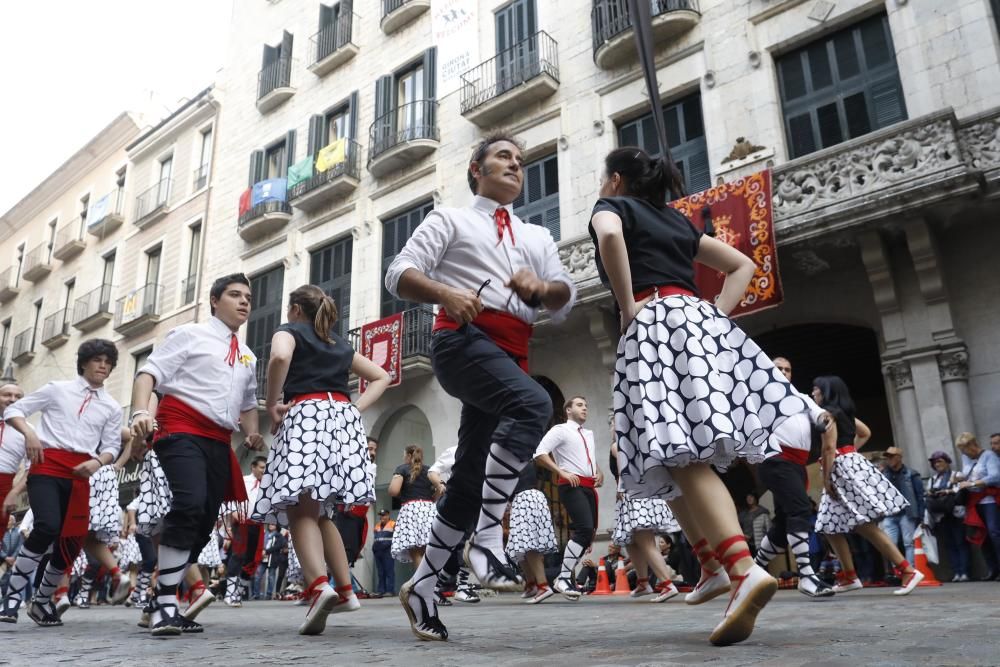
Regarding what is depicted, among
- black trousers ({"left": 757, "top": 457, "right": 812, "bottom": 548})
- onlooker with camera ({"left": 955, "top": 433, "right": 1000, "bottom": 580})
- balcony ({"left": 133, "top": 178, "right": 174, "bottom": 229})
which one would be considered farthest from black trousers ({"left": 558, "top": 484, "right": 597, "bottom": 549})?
balcony ({"left": 133, "top": 178, "right": 174, "bottom": 229})

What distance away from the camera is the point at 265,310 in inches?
922

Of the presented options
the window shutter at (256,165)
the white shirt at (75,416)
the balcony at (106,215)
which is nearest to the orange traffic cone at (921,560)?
the white shirt at (75,416)

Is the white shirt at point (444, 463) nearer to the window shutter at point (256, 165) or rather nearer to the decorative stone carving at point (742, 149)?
the decorative stone carving at point (742, 149)

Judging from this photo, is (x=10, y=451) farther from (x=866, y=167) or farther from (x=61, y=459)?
(x=866, y=167)

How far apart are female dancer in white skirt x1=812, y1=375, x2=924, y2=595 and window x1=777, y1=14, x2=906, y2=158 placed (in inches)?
308

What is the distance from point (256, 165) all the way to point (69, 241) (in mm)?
13557

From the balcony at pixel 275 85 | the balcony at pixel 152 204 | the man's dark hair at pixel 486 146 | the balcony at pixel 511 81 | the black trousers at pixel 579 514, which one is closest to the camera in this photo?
the man's dark hair at pixel 486 146

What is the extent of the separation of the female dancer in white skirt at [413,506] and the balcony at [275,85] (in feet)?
56.2

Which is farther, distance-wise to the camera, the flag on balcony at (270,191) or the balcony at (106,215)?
the balcony at (106,215)

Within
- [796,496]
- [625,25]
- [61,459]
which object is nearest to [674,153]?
[625,25]

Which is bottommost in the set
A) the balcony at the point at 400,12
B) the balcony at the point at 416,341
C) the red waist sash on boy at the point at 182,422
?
the red waist sash on boy at the point at 182,422

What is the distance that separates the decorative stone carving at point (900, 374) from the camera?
11898 mm

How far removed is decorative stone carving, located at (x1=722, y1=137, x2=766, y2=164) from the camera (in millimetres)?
14273

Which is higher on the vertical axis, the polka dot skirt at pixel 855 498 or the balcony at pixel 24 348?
the balcony at pixel 24 348
